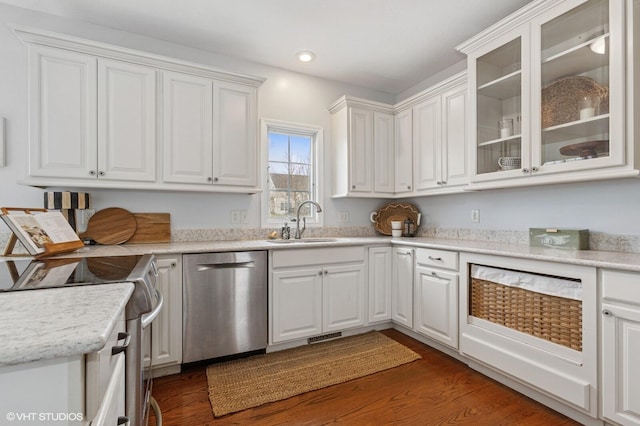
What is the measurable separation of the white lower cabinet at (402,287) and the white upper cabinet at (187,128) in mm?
1784

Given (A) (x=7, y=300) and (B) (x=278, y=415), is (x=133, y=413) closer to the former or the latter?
(A) (x=7, y=300)

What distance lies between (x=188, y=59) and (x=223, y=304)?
2.13 m

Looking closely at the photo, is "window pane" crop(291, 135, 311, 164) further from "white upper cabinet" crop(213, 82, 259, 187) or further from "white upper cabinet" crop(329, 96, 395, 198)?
"white upper cabinet" crop(213, 82, 259, 187)

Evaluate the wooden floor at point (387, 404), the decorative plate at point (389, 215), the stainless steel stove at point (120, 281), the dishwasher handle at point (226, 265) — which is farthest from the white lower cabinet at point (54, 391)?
the decorative plate at point (389, 215)

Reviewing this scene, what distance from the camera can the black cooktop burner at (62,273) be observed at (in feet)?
3.23

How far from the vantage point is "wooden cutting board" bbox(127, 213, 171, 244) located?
2.49 m

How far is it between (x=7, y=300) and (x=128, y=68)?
2.02 meters

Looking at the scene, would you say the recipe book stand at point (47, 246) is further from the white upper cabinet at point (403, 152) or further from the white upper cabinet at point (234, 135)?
the white upper cabinet at point (403, 152)

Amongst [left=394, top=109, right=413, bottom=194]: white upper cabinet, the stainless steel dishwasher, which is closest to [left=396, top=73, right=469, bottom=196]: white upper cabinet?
[left=394, top=109, right=413, bottom=194]: white upper cabinet

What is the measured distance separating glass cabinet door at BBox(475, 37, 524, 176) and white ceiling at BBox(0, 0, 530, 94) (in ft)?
1.09

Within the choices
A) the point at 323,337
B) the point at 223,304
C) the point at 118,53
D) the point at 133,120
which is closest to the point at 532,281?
the point at 323,337

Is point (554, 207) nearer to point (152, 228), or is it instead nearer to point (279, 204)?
point (279, 204)

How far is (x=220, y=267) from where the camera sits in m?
2.26

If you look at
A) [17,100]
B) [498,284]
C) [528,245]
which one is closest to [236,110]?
[17,100]
